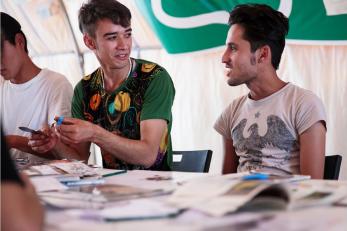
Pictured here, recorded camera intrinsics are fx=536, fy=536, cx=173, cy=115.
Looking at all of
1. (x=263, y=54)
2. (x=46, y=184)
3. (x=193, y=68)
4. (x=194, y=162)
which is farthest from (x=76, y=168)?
(x=193, y=68)

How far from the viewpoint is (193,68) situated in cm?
359

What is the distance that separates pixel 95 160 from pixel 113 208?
11.2 feet

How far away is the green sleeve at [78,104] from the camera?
7.60 feet

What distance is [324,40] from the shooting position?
283 cm

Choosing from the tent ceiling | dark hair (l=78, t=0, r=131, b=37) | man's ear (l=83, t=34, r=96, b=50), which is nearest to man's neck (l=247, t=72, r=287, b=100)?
dark hair (l=78, t=0, r=131, b=37)

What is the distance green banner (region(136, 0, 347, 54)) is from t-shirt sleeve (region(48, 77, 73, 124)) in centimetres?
107

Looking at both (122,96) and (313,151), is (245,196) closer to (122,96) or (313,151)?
(313,151)

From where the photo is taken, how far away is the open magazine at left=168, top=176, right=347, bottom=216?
3.12 feet

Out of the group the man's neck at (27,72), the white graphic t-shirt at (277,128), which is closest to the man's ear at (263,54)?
the white graphic t-shirt at (277,128)

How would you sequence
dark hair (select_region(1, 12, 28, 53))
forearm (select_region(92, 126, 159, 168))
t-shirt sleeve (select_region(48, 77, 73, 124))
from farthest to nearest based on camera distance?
dark hair (select_region(1, 12, 28, 53)) → t-shirt sleeve (select_region(48, 77, 73, 124)) → forearm (select_region(92, 126, 159, 168))

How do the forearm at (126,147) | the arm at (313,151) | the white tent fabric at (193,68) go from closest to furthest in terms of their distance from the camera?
the arm at (313,151) < the forearm at (126,147) < the white tent fabric at (193,68)

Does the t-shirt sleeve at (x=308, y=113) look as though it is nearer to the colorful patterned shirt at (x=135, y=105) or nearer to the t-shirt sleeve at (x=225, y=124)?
the t-shirt sleeve at (x=225, y=124)

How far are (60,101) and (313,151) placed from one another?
1174 millimetres

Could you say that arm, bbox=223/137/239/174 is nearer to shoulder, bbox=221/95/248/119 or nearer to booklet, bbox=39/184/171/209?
shoulder, bbox=221/95/248/119
